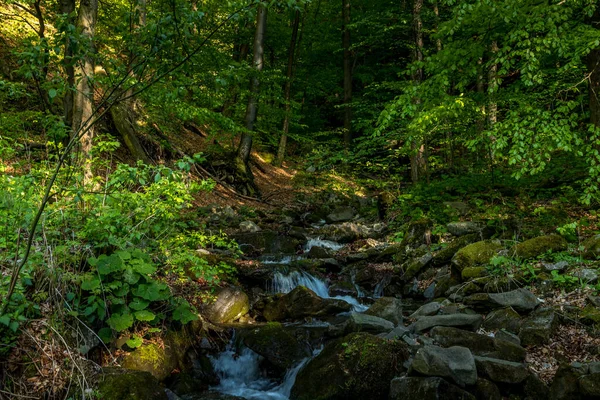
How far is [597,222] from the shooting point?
25.7 ft

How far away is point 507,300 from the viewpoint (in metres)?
5.68

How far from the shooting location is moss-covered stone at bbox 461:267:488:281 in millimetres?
6855

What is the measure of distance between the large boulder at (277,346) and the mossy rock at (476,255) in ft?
10.6

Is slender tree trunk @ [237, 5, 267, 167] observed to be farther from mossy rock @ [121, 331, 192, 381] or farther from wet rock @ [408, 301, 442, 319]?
mossy rock @ [121, 331, 192, 381]

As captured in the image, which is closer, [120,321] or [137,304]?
[120,321]

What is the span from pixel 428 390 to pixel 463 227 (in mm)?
5976

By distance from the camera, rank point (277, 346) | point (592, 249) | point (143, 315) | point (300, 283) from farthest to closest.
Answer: point (300, 283) < point (592, 249) < point (277, 346) < point (143, 315)

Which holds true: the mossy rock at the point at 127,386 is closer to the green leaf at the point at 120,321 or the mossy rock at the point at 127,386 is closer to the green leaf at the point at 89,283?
the green leaf at the point at 120,321

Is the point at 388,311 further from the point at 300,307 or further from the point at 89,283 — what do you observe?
the point at 89,283

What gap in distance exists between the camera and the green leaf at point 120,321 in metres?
4.38

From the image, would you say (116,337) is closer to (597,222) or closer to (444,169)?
(597,222)

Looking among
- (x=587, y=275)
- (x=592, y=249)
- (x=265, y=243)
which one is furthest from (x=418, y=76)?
(x=587, y=275)

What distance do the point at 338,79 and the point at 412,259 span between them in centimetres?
1771

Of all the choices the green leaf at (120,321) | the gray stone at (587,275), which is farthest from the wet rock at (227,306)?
the gray stone at (587,275)
